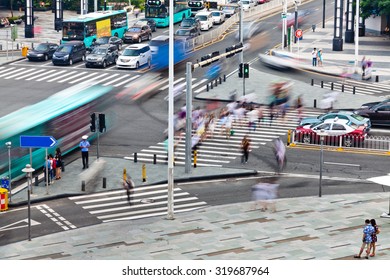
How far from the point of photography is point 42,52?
89.7 meters

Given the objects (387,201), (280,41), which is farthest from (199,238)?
(280,41)

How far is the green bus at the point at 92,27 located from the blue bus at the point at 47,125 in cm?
2808

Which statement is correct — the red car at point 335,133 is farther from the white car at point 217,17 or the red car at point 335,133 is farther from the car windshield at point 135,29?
the white car at point 217,17

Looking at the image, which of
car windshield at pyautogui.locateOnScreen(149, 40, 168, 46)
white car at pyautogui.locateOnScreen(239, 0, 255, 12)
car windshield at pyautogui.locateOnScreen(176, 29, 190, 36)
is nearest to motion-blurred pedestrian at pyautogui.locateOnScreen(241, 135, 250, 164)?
car windshield at pyautogui.locateOnScreen(149, 40, 168, 46)

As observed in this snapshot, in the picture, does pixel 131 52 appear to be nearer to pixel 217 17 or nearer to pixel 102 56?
pixel 102 56

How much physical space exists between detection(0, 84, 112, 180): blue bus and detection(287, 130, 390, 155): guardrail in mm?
12232

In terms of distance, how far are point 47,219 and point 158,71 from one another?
4105cm

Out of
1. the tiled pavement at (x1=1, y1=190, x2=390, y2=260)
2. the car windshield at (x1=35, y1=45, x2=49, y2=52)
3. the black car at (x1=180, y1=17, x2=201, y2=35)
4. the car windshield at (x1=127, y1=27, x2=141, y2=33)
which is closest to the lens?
the tiled pavement at (x1=1, y1=190, x2=390, y2=260)

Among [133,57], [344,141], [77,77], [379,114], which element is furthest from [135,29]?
[344,141]

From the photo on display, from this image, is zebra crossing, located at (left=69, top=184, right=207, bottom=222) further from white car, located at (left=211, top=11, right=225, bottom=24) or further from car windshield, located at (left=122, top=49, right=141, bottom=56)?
white car, located at (left=211, top=11, right=225, bottom=24)

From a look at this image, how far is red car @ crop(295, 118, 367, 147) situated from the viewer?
59.8 meters

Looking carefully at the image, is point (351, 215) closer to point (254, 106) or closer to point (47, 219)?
point (47, 219)

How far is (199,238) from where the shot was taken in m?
42.6

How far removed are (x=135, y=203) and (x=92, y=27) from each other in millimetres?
49804
